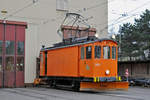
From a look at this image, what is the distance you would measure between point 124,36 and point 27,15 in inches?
1040

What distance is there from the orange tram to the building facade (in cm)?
685

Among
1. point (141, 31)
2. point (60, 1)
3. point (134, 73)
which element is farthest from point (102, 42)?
point (141, 31)

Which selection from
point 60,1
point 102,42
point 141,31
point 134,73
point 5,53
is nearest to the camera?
point 102,42

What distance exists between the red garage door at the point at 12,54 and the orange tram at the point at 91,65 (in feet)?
20.6

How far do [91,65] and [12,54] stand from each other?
1048 centimetres

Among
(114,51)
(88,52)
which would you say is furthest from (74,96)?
(114,51)

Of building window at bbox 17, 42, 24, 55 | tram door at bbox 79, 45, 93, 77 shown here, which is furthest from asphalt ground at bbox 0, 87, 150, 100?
building window at bbox 17, 42, 24, 55

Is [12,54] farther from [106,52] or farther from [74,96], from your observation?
[74,96]

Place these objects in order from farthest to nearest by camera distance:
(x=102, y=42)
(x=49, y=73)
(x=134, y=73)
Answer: (x=134, y=73) < (x=49, y=73) < (x=102, y=42)

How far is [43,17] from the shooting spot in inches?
1261

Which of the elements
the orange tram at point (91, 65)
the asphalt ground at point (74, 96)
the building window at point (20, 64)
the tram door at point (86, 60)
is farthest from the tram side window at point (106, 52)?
the building window at point (20, 64)

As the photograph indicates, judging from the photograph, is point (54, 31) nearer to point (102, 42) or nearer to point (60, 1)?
point (60, 1)

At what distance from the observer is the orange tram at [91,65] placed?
20.7 meters

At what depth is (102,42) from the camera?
2128cm
